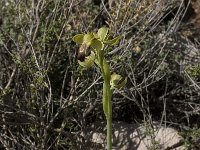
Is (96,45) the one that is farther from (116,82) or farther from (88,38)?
(116,82)

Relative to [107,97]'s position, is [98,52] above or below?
above

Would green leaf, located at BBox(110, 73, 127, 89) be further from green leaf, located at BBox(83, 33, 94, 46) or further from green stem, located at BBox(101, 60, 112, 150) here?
green leaf, located at BBox(83, 33, 94, 46)

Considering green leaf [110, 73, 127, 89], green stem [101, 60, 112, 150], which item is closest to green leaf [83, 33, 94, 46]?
green stem [101, 60, 112, 150]

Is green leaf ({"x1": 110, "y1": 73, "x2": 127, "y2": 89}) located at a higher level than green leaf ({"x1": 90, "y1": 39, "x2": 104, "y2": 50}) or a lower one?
lower

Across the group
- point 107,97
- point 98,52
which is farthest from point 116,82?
point 98,52

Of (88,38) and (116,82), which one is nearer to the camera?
(88,38)

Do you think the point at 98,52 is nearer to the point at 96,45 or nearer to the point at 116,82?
the point at 96,45

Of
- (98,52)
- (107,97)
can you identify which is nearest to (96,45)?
(98,52)

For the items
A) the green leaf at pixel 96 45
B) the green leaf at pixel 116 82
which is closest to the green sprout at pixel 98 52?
the green leaf at pixel 96 45

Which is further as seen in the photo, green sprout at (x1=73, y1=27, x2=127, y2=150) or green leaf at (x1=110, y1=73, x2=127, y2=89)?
green leaf at (x1=110, y1=73, x2=127, y2=89)

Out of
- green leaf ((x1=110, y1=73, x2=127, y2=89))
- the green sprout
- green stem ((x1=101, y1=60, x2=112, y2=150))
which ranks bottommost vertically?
green stem ((x1=101, y1=60, x2=112, y2=150))

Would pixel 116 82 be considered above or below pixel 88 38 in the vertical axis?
below

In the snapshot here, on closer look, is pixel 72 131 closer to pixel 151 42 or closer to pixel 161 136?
pixel 161 136
